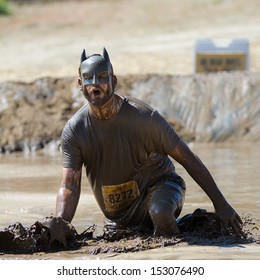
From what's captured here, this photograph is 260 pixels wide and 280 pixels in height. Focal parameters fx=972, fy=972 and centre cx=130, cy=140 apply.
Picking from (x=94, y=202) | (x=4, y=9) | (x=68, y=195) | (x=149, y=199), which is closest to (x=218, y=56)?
(x=94, y=202)

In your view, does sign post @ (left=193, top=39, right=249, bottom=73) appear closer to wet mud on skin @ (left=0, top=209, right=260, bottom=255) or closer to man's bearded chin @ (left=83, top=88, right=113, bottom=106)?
wet mud on skin @ (left=0, top=209, right=260, bottom=255)

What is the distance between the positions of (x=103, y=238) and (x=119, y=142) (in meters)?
0.71

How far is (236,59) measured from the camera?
760 inches

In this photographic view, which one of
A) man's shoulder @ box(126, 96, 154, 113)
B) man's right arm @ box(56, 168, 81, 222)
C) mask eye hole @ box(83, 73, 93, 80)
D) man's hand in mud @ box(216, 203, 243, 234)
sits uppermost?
mask eye hole @ box(83, 73, 93, 80)

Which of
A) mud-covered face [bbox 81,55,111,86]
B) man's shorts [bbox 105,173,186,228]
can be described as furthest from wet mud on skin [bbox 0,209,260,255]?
mud-covered face [bbox 81,55,111,86]

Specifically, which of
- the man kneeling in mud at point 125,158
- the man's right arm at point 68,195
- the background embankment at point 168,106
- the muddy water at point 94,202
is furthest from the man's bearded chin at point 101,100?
the background embankment at point 168,106

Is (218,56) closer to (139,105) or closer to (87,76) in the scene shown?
(139,105)

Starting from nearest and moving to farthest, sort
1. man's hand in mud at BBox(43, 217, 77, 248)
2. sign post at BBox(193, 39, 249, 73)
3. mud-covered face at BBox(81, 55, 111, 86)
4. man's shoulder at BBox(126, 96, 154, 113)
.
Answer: man's hand in mud at BBox(43, 217, 77, 248), mud-covered face at BBox(81, 55, 111, 86), man's shoulder at BBox(126, 96, 154, 113), sign post at BBox(193, 39, 249, 73)

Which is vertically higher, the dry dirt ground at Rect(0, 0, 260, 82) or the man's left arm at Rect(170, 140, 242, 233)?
the dry dirt ground at Rect(0, 0, 260, 82)

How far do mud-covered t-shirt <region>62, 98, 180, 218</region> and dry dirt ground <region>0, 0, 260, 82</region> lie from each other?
16.2m

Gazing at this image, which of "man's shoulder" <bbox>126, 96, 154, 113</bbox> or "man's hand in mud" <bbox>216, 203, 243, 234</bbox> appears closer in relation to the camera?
"man's hand in mud" <bbox>216, 203, 243, 234</bbox>

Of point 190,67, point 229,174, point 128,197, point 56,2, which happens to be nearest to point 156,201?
point 128,197

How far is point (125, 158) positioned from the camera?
7.14 m

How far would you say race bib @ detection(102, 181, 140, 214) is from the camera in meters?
7.23
